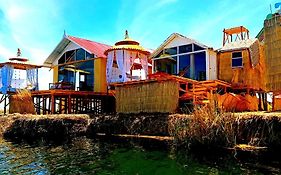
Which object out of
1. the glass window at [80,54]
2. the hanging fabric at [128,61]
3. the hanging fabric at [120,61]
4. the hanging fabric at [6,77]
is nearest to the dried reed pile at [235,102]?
the hanging fabric at [128,61]

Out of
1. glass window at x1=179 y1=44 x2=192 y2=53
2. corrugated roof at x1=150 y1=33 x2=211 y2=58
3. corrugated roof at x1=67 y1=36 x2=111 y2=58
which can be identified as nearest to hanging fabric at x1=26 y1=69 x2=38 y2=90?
corrugated roof at x1=67 y1=36 x2=111 y2=58

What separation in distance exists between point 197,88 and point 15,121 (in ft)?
38.6

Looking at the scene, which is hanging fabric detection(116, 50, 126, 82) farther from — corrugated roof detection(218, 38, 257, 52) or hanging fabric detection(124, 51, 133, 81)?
corrugated roof detection(218, 38, 257, 52)

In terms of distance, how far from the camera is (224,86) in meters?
19.0

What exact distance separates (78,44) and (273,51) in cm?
1573

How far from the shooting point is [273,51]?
50.3ft

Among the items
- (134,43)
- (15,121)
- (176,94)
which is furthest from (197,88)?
(15,121)

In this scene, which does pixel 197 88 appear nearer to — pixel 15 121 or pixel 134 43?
pixel 134 43

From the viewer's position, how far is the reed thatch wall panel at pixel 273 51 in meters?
15.1

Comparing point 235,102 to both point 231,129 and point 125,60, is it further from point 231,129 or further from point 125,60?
point 125,60

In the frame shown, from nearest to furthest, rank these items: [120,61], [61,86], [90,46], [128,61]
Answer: [120,61]
[128,61]
[61,86]
[90,46]

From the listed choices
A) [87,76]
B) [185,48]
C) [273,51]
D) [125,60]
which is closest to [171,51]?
[185,48]

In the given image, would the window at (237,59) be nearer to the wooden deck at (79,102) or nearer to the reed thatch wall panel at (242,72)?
the reed thatch wall panel at (242,72)

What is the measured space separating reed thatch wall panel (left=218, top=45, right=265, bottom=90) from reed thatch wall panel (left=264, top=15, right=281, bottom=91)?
4.51 m
